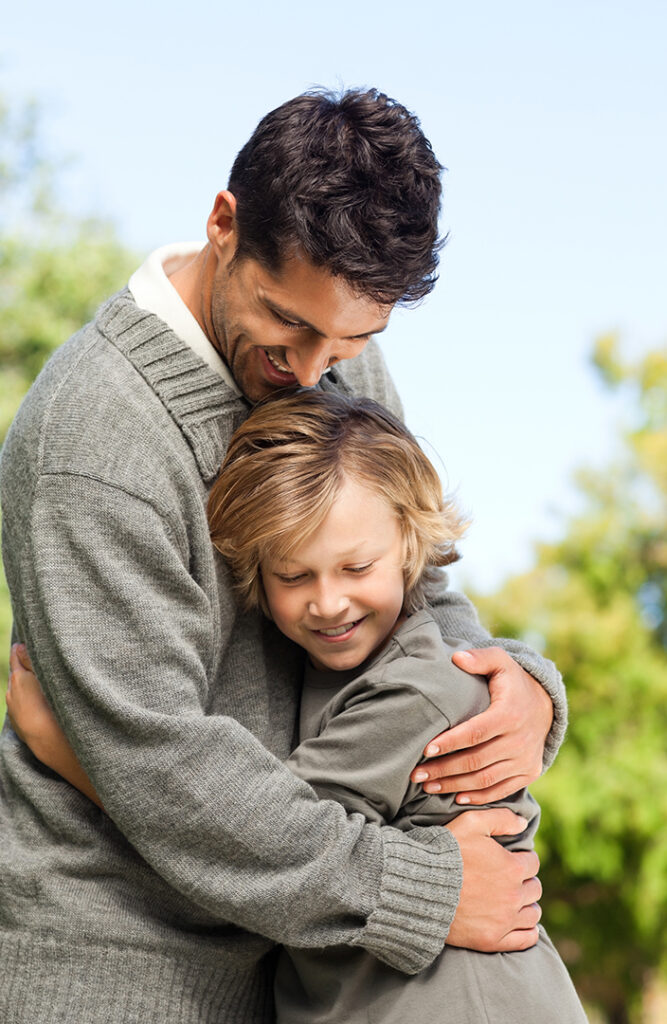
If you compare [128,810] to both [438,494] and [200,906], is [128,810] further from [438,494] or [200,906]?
[438,494]

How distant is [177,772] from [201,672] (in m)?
0.18

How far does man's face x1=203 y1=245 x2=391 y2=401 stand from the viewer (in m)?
1.77

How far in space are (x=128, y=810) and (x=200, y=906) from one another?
0.78ft

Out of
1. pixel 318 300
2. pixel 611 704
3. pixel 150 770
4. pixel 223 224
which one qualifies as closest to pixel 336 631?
pixel 150 770

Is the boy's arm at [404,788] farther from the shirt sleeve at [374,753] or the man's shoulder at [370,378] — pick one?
the man's shoulder at [370,378]

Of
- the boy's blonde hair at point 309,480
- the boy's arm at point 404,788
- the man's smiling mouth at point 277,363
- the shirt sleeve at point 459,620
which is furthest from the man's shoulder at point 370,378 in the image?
the boy's arm at point 404,788

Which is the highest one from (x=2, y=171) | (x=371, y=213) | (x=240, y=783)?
(x=371, y=213)

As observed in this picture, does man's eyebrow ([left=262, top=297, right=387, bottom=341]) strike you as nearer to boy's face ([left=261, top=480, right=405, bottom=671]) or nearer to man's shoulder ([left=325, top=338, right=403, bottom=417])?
boy's face ([left=261, top=480, right=405, bottom=671])

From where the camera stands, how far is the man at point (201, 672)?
1.68 metres

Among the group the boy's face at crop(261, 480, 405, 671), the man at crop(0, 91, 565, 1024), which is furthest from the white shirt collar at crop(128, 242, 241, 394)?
the boy's face at crop(261, 480, 405, 671)

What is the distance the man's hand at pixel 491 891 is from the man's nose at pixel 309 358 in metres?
0.75

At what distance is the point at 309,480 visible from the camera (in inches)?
77.8

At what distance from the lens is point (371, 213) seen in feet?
5.62

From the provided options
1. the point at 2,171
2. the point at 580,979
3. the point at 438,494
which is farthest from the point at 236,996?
the point at 2,171
